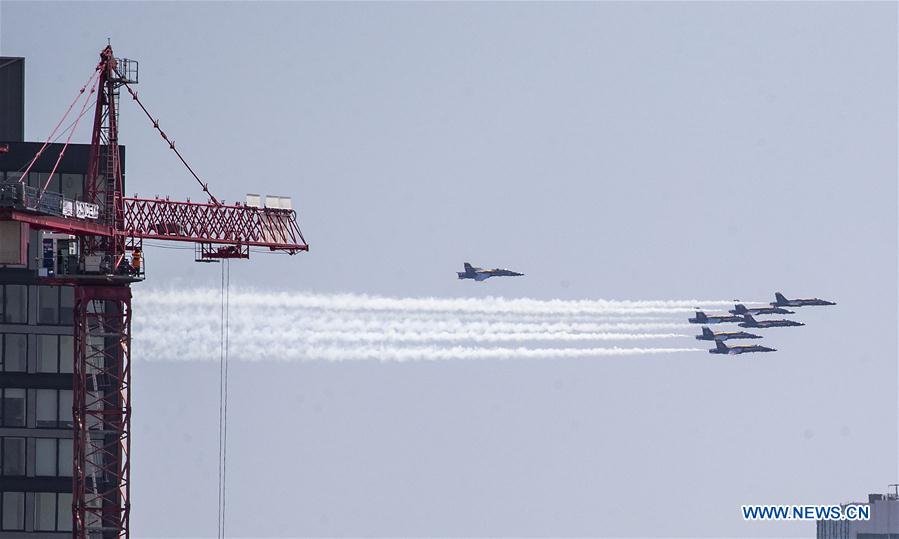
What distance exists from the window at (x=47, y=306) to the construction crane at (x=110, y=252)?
640cm

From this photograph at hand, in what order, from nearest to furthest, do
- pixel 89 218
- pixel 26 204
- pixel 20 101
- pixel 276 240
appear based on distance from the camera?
pixel 26 204 < pixel 89 218 < pixel 276 240 < pixel 20 101

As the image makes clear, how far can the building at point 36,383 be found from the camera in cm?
18562

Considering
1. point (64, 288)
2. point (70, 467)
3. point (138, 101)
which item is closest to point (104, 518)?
point (70, 467)

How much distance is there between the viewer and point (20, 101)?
199 metres

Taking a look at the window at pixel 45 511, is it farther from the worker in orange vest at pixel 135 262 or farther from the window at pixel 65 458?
the worker in orange vest at pixel 135 262

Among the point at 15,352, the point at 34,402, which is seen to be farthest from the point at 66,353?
the point at 34,402

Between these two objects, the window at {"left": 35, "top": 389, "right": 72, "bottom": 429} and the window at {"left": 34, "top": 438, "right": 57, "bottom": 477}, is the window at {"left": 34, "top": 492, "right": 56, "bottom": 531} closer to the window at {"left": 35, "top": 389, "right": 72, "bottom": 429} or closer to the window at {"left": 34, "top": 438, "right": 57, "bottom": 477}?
the window at {"left": 34, "top": 438, "right": 57, "bottom": 477}

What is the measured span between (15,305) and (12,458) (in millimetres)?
13935

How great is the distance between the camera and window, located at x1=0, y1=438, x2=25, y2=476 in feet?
614

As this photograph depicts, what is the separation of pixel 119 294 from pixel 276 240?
16422 millimetres

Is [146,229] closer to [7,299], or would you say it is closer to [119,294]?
[119,294]

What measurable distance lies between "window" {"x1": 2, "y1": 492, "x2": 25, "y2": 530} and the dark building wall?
35198mm

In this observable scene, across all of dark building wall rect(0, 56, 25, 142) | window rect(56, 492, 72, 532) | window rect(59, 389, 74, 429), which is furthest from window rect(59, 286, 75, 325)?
dark building wall rect(0, 56, 25, 142)

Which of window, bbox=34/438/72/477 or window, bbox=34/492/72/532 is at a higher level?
window, bbox=34/438/72/477
